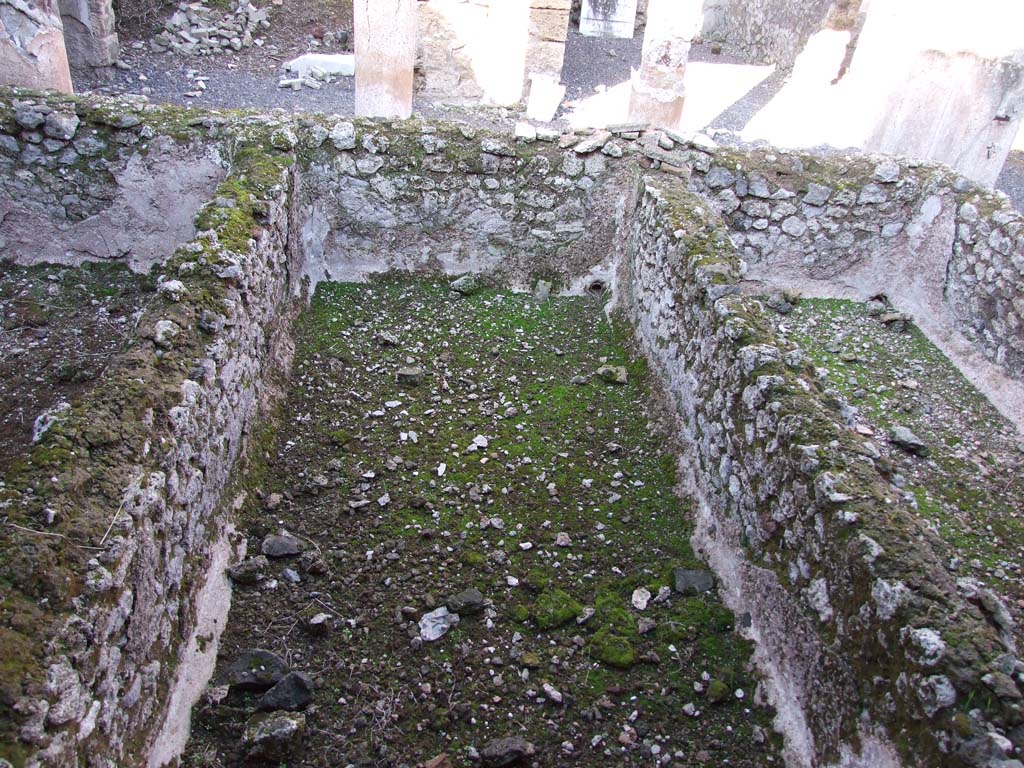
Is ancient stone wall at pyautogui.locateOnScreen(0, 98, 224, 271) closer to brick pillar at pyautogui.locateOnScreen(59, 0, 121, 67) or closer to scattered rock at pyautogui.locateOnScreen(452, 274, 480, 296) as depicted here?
scattered rock at pyautogui.locateOnScreen(452, 274, 480, 296)

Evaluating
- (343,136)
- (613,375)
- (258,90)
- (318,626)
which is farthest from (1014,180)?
(318,626)

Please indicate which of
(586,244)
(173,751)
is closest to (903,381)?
(586,244)

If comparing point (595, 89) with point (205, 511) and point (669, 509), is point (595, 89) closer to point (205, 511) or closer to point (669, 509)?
point (669, 509)

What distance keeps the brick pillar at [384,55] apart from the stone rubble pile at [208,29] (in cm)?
372

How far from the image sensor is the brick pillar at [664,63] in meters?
8.32

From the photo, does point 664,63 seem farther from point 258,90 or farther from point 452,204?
point 258,90

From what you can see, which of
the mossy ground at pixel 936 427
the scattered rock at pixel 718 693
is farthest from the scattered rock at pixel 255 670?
the mossy ground at pixel 936 427

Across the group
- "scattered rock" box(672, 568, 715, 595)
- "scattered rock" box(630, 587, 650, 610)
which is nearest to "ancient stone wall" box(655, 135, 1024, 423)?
"scattered rock" box(672, 568, 715, 595)

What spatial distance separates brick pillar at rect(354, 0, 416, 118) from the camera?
773cm

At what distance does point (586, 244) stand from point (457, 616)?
3.33 metres

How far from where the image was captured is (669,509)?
3.74m

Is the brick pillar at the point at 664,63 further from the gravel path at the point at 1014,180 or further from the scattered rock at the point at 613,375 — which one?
the scattered rock at the point at 613,375

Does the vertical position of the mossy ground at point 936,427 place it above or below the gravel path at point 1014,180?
below

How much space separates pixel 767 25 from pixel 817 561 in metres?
13.8
